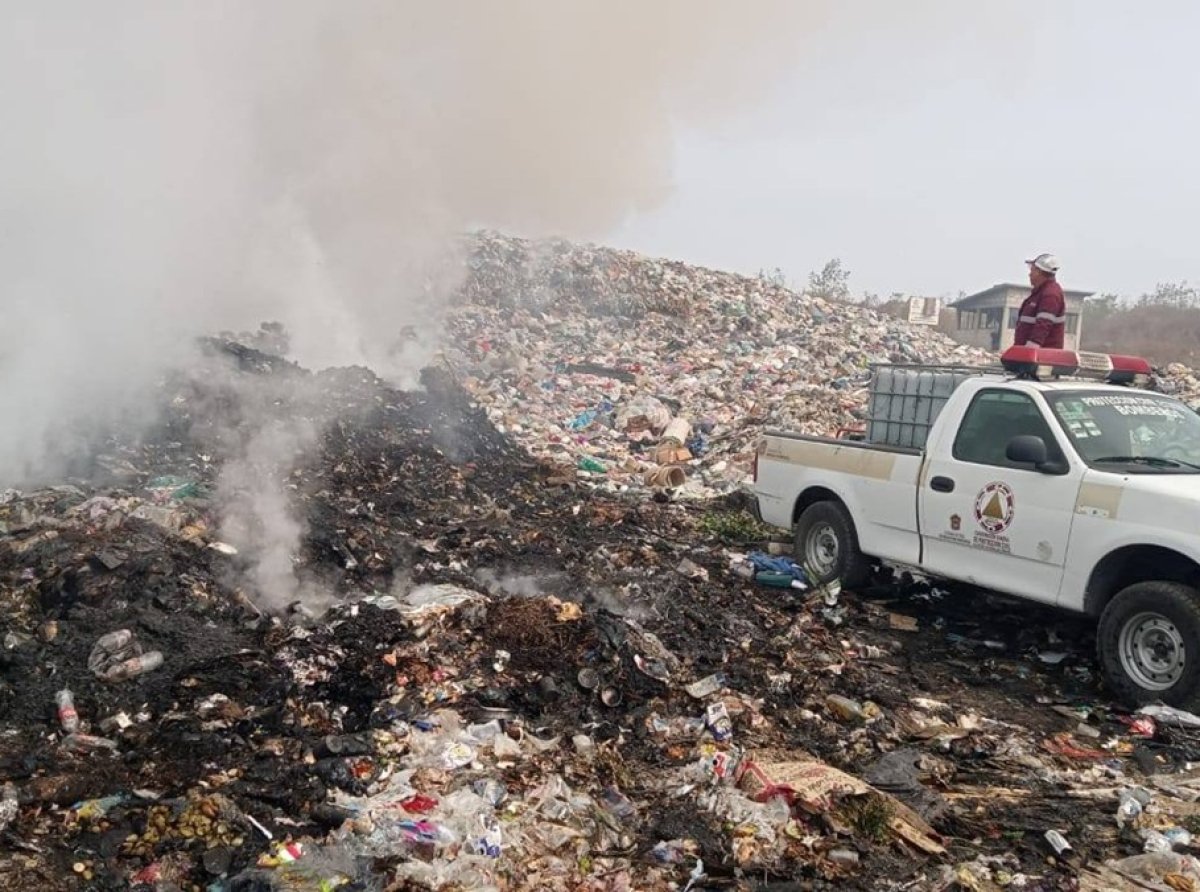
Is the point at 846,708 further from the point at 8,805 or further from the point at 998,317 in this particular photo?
the point at 998,317

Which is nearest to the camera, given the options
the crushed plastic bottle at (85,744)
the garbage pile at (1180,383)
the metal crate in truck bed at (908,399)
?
the crushed plastic bottle at (85,744)

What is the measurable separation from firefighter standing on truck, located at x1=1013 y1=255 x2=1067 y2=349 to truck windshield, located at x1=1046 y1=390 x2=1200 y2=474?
60.3 inches

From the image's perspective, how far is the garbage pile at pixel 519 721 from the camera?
3.41m

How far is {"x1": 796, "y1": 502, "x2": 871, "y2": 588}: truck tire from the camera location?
6777 millimetres

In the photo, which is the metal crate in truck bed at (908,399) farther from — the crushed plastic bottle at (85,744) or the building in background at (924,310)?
the building in background at (924,310)

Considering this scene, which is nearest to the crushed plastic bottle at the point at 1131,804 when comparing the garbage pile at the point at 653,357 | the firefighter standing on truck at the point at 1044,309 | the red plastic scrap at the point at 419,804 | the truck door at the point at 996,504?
the truck door at the point at 996,504

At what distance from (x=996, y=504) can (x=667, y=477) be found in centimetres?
568

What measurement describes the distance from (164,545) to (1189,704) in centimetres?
592

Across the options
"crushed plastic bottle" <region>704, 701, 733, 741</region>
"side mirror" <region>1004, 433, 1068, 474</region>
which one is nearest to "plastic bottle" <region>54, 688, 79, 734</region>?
"crushed plastic bottle" <region>704, 701, 733, 741</region>

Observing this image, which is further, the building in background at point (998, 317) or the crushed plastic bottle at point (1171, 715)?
the building in background at point (998, 317)

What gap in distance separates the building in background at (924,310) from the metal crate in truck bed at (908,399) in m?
19.1

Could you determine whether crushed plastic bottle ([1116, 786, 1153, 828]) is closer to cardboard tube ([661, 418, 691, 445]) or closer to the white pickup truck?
the white pickup truck

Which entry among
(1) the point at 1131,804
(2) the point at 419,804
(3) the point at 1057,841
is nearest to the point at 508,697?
(2) the point at 419,804

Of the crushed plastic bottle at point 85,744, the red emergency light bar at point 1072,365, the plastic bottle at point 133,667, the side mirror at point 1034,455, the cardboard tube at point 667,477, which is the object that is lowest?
the crushed plastic bottle at point 85,744
